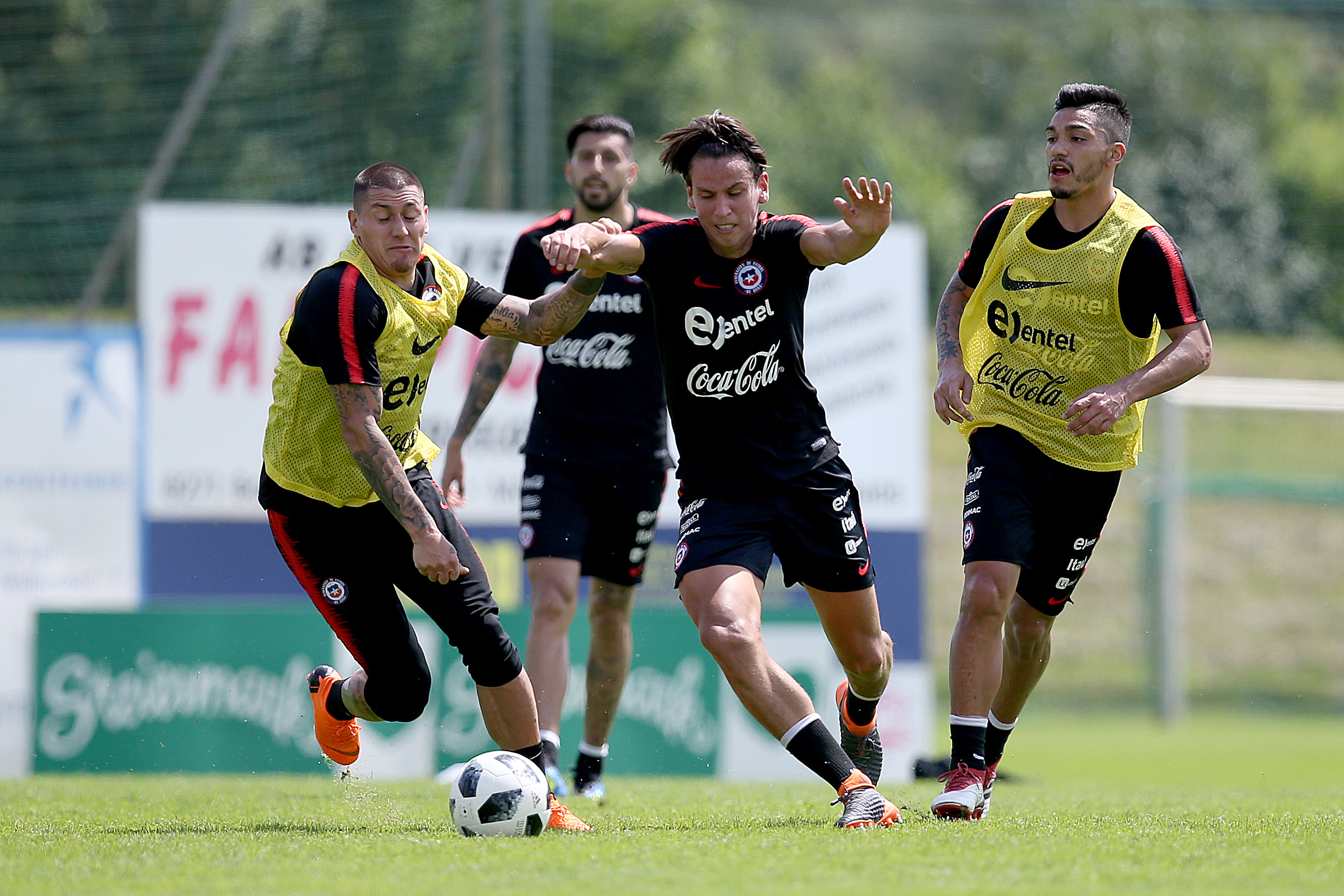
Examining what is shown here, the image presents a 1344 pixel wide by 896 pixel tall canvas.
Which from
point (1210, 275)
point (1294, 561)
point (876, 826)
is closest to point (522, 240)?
point (876, 826)

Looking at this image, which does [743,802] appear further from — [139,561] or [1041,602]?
[139,561]

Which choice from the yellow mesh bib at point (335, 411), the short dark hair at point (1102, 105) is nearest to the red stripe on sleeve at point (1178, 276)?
the short dark hair at point (1102, 105)

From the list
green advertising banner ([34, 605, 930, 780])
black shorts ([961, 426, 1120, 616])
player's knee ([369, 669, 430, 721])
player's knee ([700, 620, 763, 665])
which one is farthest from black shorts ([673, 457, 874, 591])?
green advertising banner ([34, 605, 930, 780])

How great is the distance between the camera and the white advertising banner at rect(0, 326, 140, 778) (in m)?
11.8

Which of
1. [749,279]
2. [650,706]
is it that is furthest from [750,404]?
[650,706]

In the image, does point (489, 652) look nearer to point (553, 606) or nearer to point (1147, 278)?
point (553, 606)

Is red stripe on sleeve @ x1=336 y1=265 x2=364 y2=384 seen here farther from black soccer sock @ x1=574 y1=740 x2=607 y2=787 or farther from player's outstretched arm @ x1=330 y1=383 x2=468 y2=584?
black soccer sock @ x1=574 y1=740 x2=607 y2=787

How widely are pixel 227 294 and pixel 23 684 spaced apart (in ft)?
11.3

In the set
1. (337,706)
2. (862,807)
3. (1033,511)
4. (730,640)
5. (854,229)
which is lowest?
(862,807)

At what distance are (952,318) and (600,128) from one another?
2012mm

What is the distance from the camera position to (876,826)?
488cm

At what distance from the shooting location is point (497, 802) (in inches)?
191

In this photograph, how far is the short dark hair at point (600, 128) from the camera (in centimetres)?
686

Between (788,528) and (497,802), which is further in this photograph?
(788,528)
